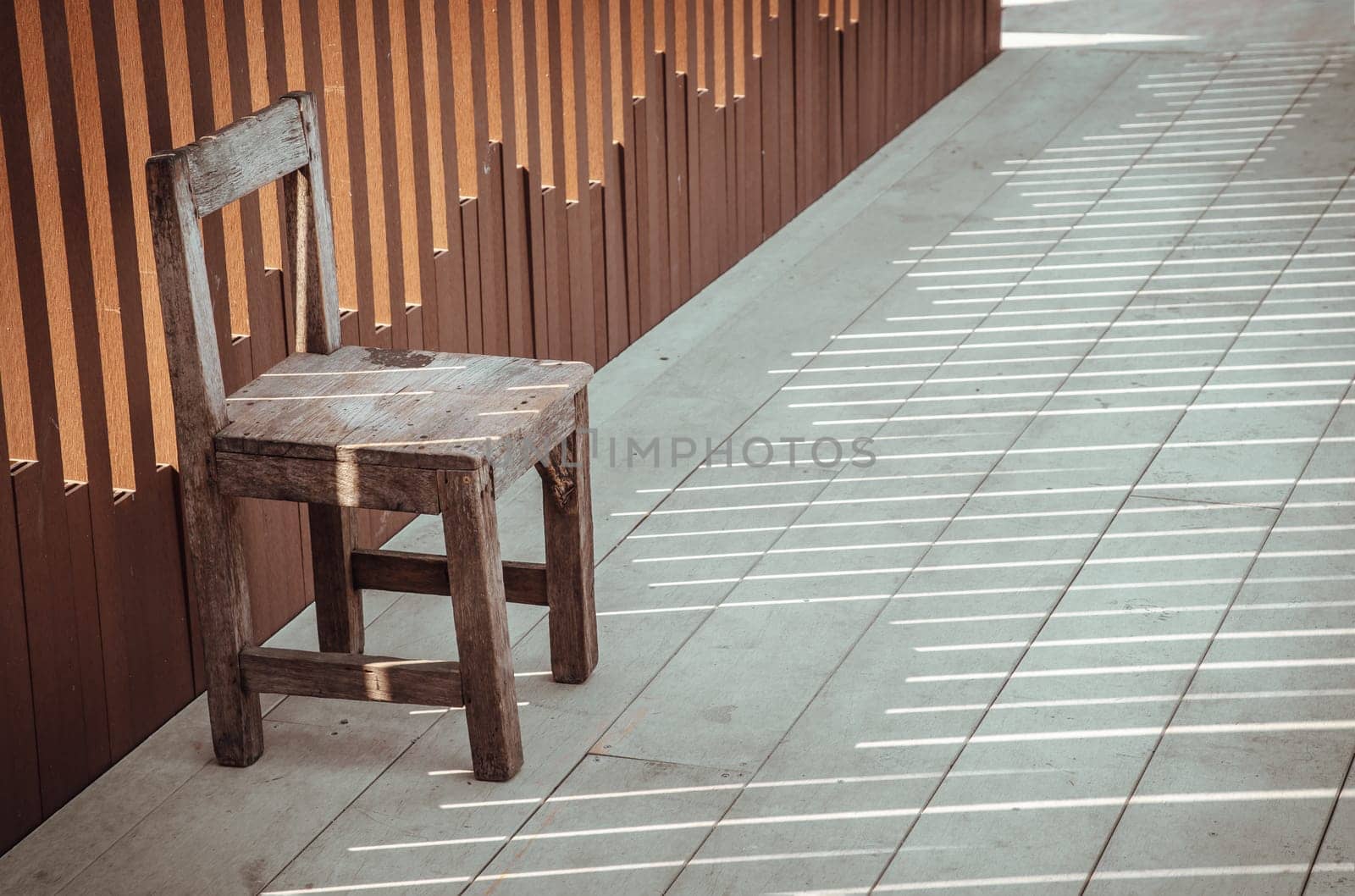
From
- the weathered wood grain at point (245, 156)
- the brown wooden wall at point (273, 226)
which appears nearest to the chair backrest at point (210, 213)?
the weathered wood grain at point (245, 156)

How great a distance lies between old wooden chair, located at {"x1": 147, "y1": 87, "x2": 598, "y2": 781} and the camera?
2.24m

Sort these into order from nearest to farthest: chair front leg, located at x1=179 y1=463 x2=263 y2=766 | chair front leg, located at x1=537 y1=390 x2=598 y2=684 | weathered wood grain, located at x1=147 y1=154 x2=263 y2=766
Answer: weathered wood grain, located at x1=147 y1=154 x2=263 y2=766 < chair front leg, located at x1=179 y1=463 x2=263 y2=766 < chair front leg, located at x1=537 y1=390 x2=598 y2=684

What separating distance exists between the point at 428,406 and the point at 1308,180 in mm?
3277

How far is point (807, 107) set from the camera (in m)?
4.71

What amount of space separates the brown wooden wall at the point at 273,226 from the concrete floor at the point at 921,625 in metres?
0.14

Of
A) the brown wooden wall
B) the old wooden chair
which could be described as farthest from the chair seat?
the brown wooden wall

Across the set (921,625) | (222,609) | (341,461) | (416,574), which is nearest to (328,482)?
(341,461)

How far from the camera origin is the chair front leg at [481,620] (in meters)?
2.23

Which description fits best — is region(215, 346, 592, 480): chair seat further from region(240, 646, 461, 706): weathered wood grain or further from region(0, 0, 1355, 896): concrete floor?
region(0, 0, 1355, 896): concrete floor

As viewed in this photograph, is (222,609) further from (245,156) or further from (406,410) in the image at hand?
(245,156)

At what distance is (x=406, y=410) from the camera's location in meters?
2.36

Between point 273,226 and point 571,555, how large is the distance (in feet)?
2.39

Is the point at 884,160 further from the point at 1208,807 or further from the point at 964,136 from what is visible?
the point at 1208,807

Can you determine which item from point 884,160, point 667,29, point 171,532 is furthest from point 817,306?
point 171,532
